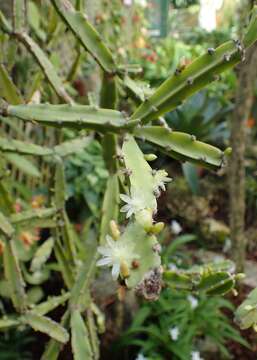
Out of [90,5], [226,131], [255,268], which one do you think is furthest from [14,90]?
[226,131]

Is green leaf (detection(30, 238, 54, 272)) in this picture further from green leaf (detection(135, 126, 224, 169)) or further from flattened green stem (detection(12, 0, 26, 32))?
green leaf (detection(135, 126, 224, 169))

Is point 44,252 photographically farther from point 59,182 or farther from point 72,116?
point 72,116

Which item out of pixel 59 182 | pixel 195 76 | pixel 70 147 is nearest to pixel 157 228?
pixel 195 76

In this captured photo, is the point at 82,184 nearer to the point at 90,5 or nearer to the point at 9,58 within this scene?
the point at 90,5

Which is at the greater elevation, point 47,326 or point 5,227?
point 5,227

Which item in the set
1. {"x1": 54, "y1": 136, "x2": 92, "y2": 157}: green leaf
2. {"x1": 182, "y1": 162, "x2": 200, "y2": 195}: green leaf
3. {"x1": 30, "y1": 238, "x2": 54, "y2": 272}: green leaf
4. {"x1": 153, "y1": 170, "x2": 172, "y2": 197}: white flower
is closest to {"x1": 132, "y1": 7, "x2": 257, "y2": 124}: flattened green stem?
{"x1": 153, "y1": 170, "x2": 172, "y2": 197}: white flower

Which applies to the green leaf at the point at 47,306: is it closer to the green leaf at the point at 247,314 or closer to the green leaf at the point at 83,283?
the green leaf at the point at 83,283
